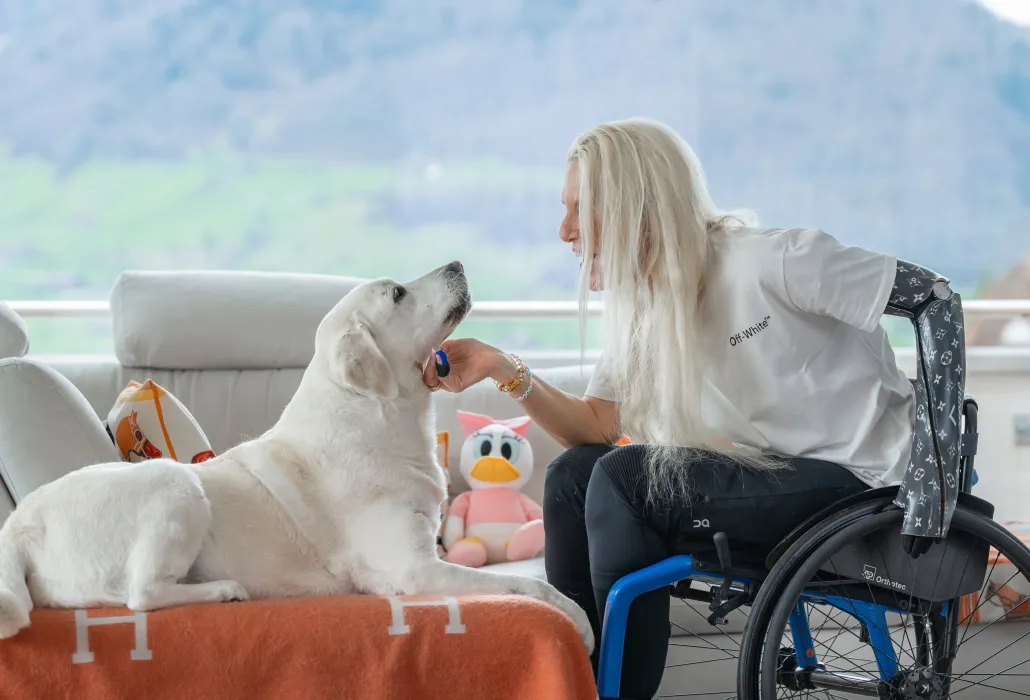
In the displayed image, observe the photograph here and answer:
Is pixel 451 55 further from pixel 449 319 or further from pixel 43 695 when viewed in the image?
pixel 43 695

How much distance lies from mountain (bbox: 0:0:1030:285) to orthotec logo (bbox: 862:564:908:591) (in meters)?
2.35

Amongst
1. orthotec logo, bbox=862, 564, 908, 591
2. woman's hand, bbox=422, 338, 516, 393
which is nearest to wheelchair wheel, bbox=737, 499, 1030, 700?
orthotec logo, bbox=862, 564, 908, 591

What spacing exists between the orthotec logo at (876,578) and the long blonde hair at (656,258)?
0.22 metres

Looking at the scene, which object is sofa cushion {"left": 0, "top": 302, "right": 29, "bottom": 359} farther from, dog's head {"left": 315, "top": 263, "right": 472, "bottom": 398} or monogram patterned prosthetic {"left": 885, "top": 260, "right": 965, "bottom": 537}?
monogram patterned prosthetic {"left": 885, "top": 260, "right": 965, "bottom": 537}

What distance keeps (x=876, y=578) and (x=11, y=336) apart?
5.73 ft

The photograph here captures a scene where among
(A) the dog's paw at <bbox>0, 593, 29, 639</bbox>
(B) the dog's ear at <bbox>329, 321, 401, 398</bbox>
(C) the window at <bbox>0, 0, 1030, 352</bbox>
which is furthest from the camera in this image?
(C) the window at <bbox>0, 0, 1030, 352</bbox>

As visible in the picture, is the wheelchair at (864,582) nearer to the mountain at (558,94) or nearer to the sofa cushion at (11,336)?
the sofa cushion at (11,336)

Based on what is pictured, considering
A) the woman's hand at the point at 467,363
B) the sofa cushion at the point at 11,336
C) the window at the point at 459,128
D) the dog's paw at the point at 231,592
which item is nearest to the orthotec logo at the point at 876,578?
the woman's hand at the point at 467,363

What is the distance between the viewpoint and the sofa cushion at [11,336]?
6.40 feet

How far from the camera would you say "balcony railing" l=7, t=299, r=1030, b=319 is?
10.6 ft

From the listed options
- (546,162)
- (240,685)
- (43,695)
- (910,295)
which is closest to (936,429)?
(910,295)

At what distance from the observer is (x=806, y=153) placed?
3695mm

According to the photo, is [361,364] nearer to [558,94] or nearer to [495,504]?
[495,504]

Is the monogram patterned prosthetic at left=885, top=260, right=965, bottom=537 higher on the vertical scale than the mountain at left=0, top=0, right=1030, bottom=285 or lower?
lower
